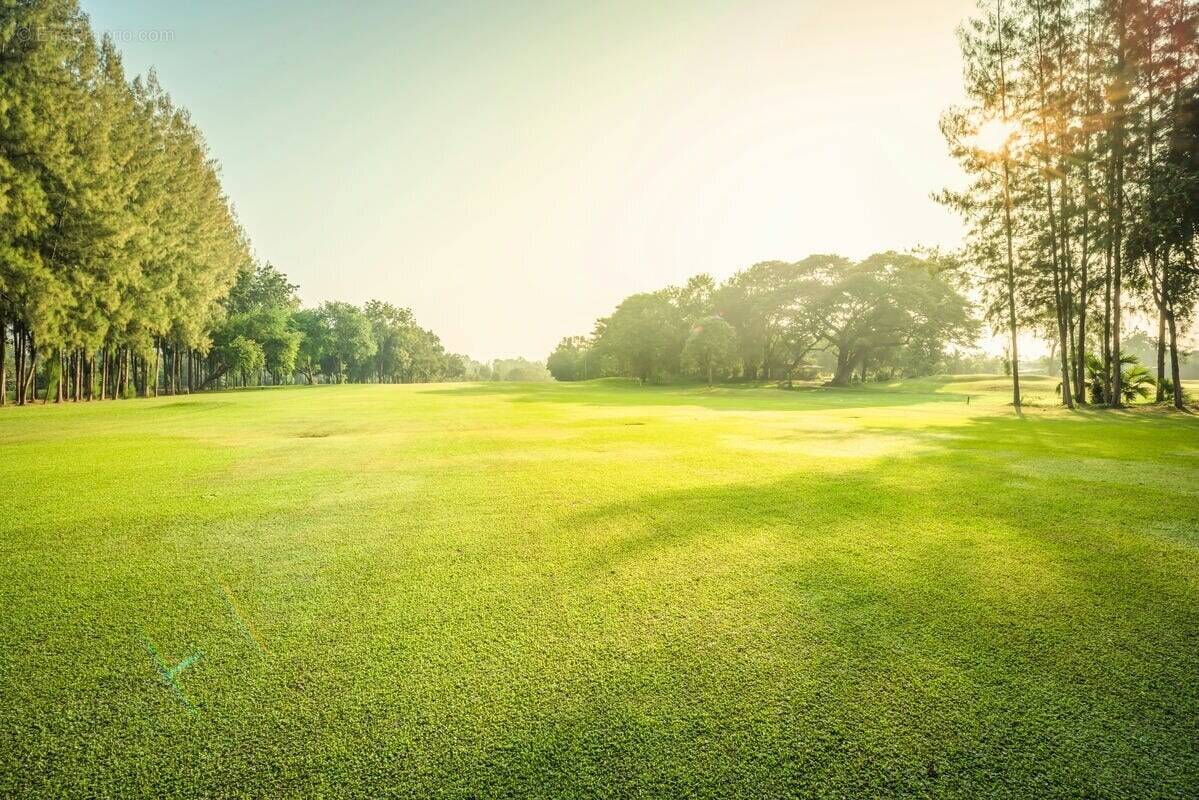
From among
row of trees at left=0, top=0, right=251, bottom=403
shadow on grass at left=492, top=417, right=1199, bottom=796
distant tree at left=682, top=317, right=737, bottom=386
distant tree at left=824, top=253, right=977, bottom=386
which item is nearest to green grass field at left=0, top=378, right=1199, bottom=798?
shadow on grass at left=492, top=417, right=1199, bottom=796

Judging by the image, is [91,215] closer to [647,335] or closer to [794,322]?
[647,335]

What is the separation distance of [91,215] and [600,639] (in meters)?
33.0

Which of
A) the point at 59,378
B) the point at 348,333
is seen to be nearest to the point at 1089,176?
the point at 59,378

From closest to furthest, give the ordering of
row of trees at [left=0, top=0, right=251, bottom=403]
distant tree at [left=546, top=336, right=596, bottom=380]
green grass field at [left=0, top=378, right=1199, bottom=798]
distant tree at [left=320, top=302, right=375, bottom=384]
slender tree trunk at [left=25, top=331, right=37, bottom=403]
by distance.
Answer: green grass field at [left=0, top=378, right=1199, bottom=798] < row of trees at [left=0, top=0, right=251, bottom=403] < slender tree trunk at [left=25, top=331, right=37, bottom=403] < distant tree at [left=320, top=302, right=375, bottom=384] < distant tree at [left=546, top=336, right=596, bottom=380]

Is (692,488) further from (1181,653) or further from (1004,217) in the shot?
(1004,217)

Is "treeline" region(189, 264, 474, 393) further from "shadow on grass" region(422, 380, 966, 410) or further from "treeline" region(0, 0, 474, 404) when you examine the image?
"shadow on grass" region(422, 380, 966, 410)

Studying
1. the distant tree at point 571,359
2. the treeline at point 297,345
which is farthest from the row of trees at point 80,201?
the distant tree at point 571,359

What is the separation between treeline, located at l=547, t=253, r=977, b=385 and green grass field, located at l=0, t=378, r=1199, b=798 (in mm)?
43314

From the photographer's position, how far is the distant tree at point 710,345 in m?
51.2

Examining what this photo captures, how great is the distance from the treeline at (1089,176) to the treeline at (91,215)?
38.8m

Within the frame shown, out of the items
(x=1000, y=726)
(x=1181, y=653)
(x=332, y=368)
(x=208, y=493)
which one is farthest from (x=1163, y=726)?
(x=332, y=368)

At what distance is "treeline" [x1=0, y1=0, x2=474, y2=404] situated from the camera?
824 inches

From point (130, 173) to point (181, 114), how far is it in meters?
12.1

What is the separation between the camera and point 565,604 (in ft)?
10.8
